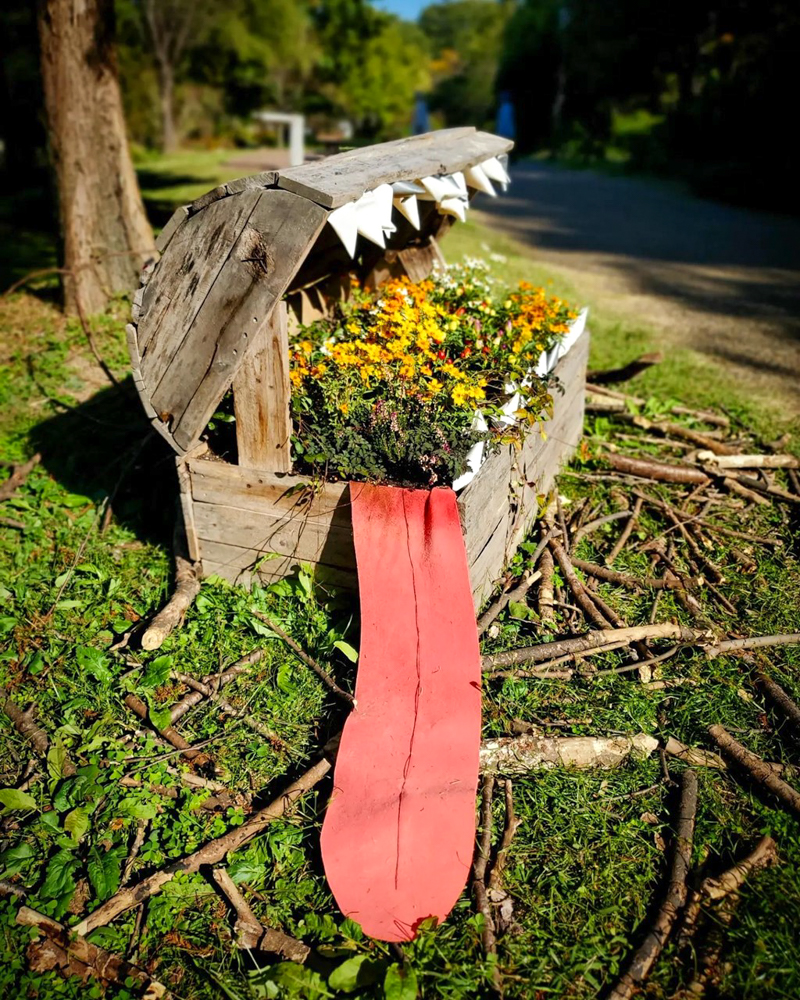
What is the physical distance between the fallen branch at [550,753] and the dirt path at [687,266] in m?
4.02

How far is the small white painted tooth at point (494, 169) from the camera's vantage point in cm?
455

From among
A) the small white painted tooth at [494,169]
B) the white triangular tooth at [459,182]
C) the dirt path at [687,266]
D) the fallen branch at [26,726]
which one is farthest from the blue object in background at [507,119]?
the fallen branch at [26,726]

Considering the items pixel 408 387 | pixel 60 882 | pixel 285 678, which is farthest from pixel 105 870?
pixel 408 387

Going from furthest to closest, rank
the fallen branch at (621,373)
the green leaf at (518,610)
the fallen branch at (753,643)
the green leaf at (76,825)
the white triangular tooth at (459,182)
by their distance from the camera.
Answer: the fallen branch at (621,373) < the white triangular tooth at (459,182) < the green leaf at (518,610) < the fallen branch at (753,643) < the green leaf at (76,825)

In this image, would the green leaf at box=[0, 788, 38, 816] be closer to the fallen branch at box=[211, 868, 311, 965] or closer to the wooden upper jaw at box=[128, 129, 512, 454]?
the fallen branch at box=[211, 868, 311, 965]

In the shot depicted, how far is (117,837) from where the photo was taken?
247 centimetres

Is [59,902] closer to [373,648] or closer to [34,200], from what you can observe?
[373,648]

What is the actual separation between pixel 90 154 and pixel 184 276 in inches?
171

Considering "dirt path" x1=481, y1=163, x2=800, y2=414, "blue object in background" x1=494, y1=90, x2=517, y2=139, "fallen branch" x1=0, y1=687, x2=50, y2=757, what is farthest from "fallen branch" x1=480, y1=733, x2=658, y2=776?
"blue object in background" x1=494, y1=90, x2=517, y2=139

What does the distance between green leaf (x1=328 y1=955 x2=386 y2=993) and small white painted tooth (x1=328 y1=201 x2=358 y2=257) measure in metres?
2.39

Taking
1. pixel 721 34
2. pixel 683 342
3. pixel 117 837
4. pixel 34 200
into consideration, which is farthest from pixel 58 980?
pixel 721 34

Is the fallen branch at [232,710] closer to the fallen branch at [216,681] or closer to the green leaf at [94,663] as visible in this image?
the fallen branch at [216,681]

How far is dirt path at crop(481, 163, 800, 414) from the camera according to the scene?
23.7 ft

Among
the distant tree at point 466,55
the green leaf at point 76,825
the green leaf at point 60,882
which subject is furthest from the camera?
the distant tree at point 466,55
